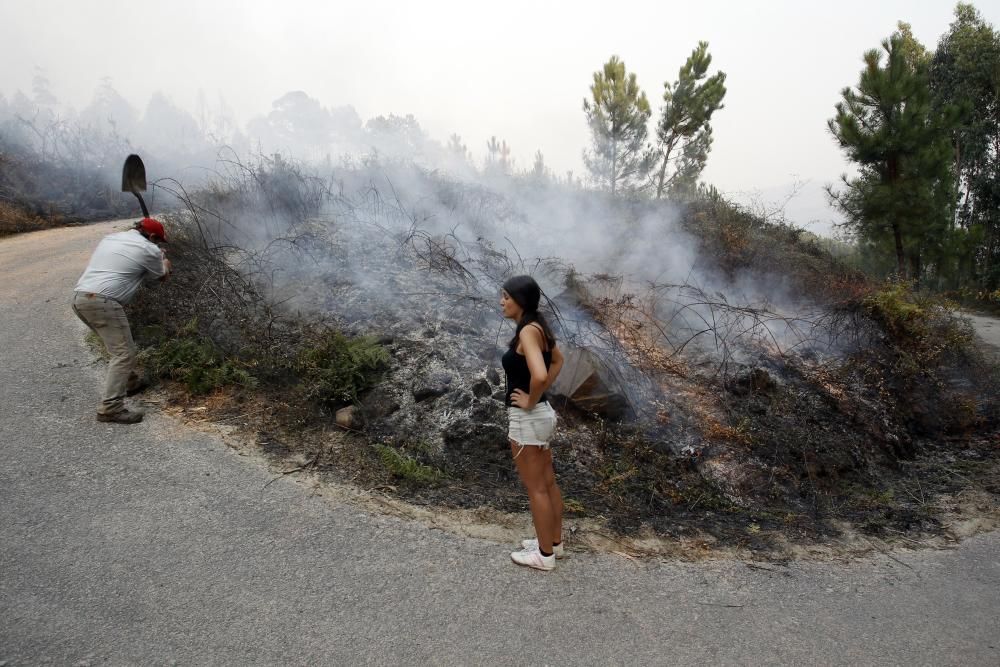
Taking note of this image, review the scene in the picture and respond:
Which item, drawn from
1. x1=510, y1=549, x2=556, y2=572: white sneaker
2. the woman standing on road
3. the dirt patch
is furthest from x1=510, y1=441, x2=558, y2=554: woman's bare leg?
the dirt patch

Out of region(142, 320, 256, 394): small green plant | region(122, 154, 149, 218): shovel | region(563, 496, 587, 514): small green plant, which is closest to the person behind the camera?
region(563, 496, 587, 514): small green plant

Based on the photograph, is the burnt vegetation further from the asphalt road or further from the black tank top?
the black tank top

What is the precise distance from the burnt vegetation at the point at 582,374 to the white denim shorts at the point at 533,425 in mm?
921

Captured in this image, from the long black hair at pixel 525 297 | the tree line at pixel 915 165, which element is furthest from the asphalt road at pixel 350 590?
the tree line at pixel 915 165

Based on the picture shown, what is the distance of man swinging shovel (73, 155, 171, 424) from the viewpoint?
3748 millimetres

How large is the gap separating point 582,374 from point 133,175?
480 centimetres

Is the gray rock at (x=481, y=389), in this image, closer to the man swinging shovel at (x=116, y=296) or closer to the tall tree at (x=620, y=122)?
the man swinging shovel at (x=116, y=296)

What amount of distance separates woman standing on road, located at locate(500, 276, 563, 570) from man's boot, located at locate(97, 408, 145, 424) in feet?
9.56

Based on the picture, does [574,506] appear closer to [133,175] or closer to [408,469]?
[408,469]

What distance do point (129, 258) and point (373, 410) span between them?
2060 millimetres

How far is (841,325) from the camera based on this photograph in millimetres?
5918

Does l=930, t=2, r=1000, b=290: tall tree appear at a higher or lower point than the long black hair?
higher

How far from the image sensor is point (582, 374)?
4176 mm

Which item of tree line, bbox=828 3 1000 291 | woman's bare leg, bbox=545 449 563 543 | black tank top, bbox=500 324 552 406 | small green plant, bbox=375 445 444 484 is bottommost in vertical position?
small green plant, bbox=375 445 444 484
